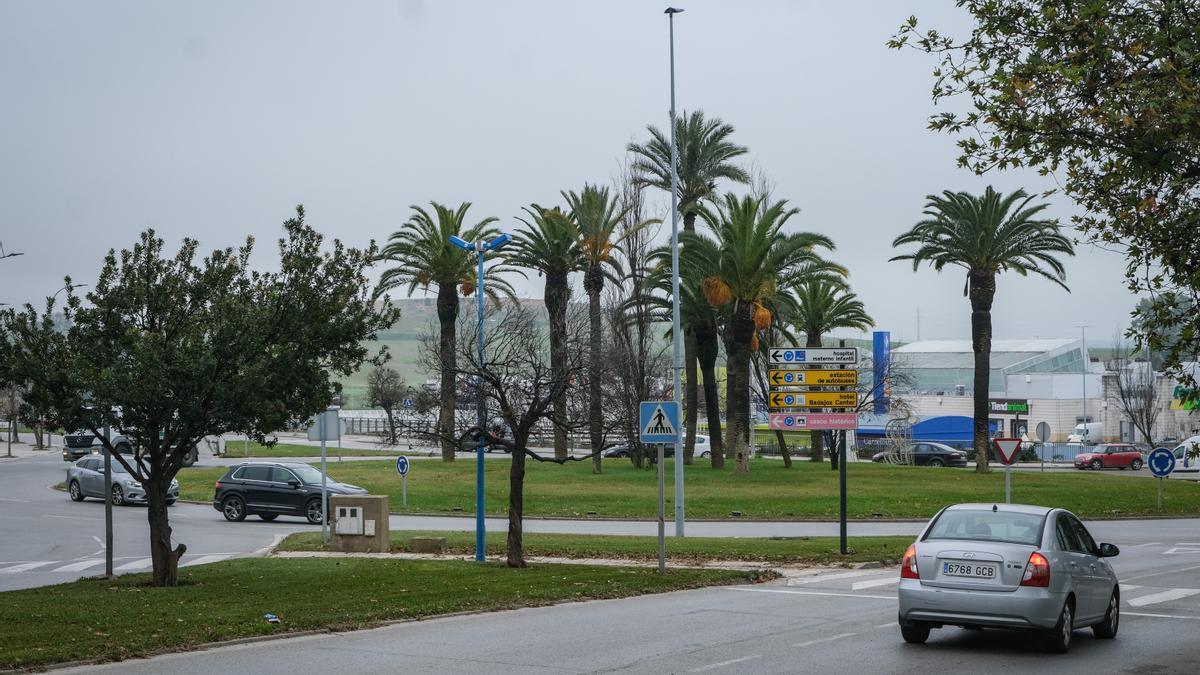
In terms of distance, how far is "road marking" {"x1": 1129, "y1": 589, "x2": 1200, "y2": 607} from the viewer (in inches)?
714

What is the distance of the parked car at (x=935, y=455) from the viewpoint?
231 ft

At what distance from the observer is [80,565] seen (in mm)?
25266

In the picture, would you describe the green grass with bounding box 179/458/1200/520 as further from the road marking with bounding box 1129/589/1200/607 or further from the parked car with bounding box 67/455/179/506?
the road marking with bounding box 1129/589/1200/607

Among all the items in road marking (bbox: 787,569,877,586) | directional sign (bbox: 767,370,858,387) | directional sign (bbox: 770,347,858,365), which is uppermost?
directional sign (bbox: 770,347,858,365)

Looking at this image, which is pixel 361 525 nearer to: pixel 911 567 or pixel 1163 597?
pixel 1163 597

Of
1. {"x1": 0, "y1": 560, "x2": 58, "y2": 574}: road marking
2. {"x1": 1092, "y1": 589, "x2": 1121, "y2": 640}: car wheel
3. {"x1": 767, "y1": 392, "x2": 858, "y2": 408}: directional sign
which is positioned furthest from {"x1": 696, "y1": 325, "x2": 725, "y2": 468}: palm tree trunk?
{"x1": 1092, "y1": 589, "x2": 1121, "y2": 640}: car wheel

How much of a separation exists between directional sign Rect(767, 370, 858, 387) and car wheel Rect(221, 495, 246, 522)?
18.1 meters

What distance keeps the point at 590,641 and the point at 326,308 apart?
26.9 ft

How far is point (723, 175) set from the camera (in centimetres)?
5872

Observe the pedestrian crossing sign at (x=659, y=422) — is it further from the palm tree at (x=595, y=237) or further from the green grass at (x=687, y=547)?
the palm tree at (x=595, y=237)

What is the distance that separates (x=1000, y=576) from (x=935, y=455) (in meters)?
60.0

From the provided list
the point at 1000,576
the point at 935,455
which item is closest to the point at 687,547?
the point at 1000,576

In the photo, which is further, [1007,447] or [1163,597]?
[1007,447]

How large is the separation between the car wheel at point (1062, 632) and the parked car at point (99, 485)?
3550 centimetres
